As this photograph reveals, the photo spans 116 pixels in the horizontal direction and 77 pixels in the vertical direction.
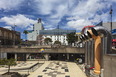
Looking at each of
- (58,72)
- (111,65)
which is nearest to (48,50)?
(58,72)

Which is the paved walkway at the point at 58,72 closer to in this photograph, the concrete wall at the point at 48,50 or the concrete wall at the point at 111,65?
the concrete wall at the point at 111,65

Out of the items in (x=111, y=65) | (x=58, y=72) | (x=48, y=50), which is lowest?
(x=58, y=72)

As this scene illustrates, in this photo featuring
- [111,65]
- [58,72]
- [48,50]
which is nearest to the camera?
[111,65]

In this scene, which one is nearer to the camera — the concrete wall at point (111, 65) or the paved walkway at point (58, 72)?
the concrete wall at point (111, 65)

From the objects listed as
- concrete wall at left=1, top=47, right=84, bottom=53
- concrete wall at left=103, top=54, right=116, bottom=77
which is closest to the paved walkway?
concrete wall at left=103, top=54, right=116, bottom=77

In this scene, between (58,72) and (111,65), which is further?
(58,72)

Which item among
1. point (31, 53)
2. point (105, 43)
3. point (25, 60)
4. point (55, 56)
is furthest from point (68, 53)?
point (105, 43)

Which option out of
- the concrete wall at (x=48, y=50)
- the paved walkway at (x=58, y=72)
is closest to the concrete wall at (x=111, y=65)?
the paved walkway at (x=58, y=72)

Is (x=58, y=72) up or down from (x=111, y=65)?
down

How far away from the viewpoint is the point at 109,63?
10383 mm

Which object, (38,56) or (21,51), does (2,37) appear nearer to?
(21,51)

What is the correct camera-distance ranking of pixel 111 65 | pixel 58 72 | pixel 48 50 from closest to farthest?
pixel 111 65 < pixel 58 72 < pixel 48 50

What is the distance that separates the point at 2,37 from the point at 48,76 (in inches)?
1872

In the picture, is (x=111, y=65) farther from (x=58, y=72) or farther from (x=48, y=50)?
(x=48, y=50)
